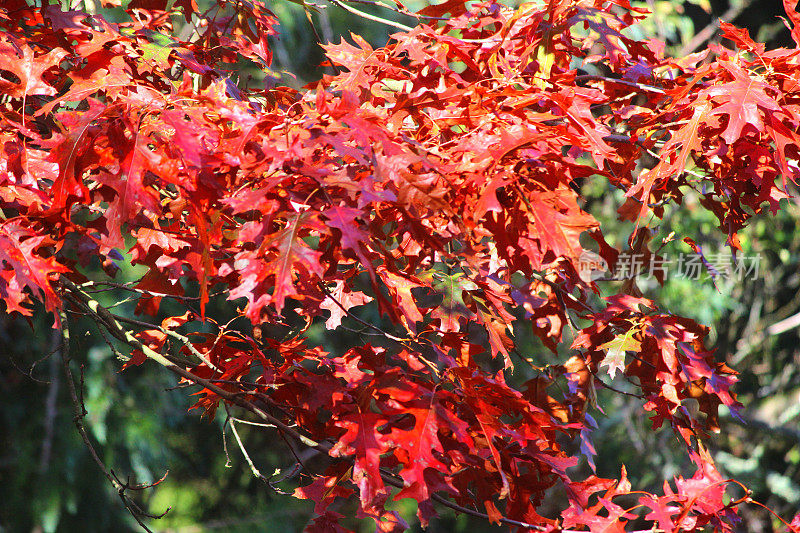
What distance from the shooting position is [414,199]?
2.33ft

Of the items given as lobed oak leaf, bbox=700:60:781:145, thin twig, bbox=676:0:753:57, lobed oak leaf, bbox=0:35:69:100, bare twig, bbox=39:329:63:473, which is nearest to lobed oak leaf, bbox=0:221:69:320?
lobed oak leaf, bbox=0:35:69:100

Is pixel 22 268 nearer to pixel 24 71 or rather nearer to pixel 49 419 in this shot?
pixel 24 71

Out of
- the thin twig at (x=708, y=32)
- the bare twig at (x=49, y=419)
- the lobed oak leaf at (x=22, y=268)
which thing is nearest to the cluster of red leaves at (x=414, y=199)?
the lobed oak leaf at (x=22, y=268)

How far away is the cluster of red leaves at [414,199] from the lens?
2.47 feet

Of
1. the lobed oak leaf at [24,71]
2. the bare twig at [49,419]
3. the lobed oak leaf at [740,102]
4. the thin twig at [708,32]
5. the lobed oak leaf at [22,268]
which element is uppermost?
the lobed oak leaf at [24,71]

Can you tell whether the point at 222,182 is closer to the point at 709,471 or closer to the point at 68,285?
the point at 68,285

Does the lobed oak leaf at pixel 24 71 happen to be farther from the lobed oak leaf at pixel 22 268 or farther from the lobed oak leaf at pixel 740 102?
the lobed oak leaf at pixel 740 102

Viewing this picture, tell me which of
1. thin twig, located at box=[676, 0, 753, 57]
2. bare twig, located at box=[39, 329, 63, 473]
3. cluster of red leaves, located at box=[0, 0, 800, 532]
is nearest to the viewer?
cluster of red leaves, located at box=[0, 0, 800, 532]

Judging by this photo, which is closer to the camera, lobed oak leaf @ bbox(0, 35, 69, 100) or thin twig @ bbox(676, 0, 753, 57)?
lobed oak leaf @ bbox(0, 35, 69, 100)

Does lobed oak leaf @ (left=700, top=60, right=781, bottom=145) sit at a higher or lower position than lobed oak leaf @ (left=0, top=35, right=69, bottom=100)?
lower

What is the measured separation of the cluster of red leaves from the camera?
0.75 meters

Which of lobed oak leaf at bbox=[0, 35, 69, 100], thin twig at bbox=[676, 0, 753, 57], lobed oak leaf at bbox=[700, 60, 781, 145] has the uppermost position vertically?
lobed oak leaf at bbox=[0, 35, 69, 100]

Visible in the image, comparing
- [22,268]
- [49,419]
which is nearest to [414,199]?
[22,268]

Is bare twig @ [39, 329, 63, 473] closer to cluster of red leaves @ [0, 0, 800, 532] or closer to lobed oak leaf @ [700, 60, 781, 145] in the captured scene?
cluster of red leaves @ [0, 0, 800, 532]
